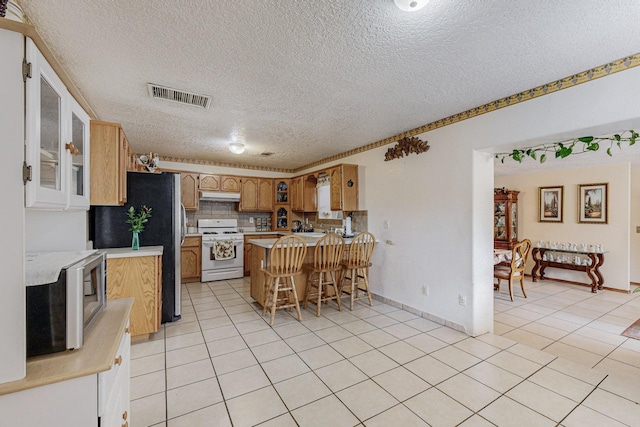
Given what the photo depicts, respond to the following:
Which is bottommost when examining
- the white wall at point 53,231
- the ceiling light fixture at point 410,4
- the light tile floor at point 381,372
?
the light tile floor at point 381,372

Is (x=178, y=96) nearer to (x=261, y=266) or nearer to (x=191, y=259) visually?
(x=261, y=266)

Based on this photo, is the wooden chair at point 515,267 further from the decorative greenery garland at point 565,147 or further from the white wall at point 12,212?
the white wall at point 12,212

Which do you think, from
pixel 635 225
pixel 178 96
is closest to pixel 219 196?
pixel 178 96

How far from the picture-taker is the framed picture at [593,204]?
512 centimetres

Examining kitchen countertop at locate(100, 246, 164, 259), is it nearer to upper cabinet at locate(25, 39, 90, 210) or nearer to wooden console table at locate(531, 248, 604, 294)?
upper cabinet at locate(25, 39, 90, 210)

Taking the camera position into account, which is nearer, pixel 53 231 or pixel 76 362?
pixel 76 362

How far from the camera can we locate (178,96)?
264 centimetres

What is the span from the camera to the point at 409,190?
375cm

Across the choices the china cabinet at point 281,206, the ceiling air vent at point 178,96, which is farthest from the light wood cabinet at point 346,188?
the ceiling air vent at point 178,96

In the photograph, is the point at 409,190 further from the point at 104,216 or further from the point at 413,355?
the point at 104,216

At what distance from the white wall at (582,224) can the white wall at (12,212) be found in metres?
7.44

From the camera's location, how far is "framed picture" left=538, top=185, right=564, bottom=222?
5.71m

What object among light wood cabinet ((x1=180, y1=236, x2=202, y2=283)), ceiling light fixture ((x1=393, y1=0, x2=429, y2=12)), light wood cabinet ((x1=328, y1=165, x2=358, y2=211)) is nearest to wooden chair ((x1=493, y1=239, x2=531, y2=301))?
light wood cabinet ((x1=328, y1=165, x2=358, y2=211))

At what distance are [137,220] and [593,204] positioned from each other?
Answer: 745 cm
